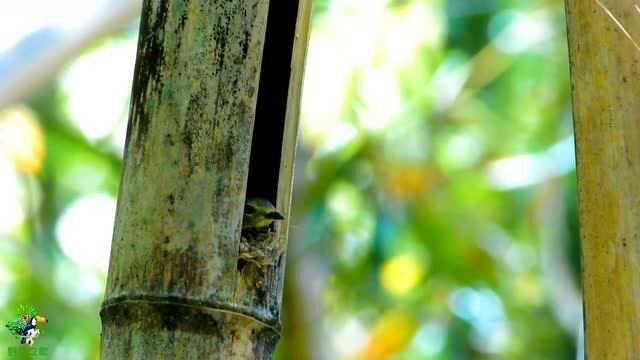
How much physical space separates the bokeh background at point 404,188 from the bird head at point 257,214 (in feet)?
16.0

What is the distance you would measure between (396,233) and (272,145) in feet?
20.4

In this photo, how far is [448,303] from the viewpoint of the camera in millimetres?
8109

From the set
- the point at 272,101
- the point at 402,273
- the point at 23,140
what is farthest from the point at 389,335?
the point at 272,101

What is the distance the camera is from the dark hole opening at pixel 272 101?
4.73ft

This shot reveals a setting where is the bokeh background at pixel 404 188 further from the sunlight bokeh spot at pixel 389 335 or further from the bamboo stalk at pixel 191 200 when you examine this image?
the bamboo stalk at pixel 191 200

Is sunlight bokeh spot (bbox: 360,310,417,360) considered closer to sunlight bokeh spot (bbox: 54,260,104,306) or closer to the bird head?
sunlight bokeh spot (bbox: 54,260,104,306)

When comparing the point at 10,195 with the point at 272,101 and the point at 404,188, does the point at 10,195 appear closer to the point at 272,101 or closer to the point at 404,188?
the point at 404,188

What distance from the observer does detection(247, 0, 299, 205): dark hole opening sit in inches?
56.7

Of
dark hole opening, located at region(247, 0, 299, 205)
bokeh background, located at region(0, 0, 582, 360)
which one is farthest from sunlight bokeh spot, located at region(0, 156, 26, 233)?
dark hole opening, located at region(247, 0, 299, 205)

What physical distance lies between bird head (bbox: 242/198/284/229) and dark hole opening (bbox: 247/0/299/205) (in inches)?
1.0

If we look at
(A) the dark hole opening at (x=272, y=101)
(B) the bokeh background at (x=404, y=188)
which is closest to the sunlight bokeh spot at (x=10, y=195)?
(B) the bokeh background at (x=404, y=188)

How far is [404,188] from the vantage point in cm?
755

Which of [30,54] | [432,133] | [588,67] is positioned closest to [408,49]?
[432,133]

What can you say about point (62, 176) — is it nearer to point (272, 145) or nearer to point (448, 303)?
point (448, 303)
